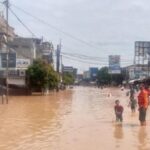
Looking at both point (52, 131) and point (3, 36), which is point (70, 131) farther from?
point (3, 36)

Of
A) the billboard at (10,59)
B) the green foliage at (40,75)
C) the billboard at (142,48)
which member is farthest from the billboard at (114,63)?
the billboard at (10,59)

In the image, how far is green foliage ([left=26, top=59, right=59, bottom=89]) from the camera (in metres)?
67.3

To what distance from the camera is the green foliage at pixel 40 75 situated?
6731cm

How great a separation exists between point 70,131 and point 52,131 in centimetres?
66

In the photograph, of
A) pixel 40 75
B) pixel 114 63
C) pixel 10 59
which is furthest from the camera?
pixel 114 63

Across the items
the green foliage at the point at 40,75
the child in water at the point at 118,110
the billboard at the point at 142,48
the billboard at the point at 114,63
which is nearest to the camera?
the child in water at the point at 118,110

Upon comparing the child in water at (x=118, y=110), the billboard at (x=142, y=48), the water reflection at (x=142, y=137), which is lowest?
the water reflection at (x=142, y=137)

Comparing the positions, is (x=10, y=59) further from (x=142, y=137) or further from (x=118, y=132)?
(x=142, y=137)

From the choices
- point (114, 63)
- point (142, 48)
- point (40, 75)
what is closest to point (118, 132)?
point (40, 75)

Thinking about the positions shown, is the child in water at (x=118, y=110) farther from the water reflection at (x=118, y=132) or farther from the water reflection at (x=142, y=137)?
the water reflection at (x=142, y=137)

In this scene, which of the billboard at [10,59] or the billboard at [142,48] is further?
the billboard at [142,48]

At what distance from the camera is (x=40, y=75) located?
221 feet

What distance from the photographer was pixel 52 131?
775 inches

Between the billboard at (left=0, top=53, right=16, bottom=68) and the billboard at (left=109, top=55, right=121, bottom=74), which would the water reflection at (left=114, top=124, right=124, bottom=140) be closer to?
the billboard at (left=0, top=53, right=16, bottom=68)
